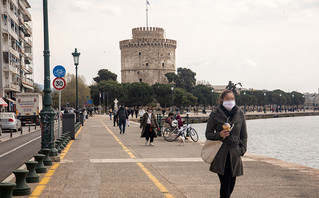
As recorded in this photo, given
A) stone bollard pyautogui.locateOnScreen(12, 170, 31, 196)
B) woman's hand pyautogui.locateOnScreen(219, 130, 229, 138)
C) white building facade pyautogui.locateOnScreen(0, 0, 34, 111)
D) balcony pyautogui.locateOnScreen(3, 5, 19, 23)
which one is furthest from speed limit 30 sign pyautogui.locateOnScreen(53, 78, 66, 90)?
balcony pyautogui.locateOnScreen(3, 5, 19, 23)

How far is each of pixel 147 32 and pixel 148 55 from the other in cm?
583

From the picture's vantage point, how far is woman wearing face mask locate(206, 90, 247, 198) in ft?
18.2

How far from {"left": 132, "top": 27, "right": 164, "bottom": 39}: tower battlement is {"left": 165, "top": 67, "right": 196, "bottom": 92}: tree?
10.4 metres

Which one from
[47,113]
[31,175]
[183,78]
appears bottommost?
[31,175]

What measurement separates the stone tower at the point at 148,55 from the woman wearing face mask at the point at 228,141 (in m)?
108

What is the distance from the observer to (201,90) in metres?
118

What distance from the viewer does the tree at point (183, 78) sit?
11494 cm

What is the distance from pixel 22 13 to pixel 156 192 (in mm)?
64573

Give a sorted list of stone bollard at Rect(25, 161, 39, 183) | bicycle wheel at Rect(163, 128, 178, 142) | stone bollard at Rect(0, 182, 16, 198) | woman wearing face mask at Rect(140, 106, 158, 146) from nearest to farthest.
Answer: stone bollard at Rect(0, 182, 16, 198), stone bollard at Rect(25, 161, 39, 183), woman wearing face mask at Rect(140, 106, 158, 146), bicycle wheel at Rect(163, 128, 178, 142)

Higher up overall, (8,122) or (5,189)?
(8,122)

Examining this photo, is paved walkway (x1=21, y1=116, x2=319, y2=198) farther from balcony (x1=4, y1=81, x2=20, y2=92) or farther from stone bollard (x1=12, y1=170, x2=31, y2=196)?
balcony (x1=4, y1=81, x2=20, y2=92)

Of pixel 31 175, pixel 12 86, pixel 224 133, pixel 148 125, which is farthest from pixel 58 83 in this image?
pixel 12 86

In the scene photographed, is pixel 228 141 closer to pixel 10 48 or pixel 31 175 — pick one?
pixel 31 175

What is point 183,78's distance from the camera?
123312 mm
